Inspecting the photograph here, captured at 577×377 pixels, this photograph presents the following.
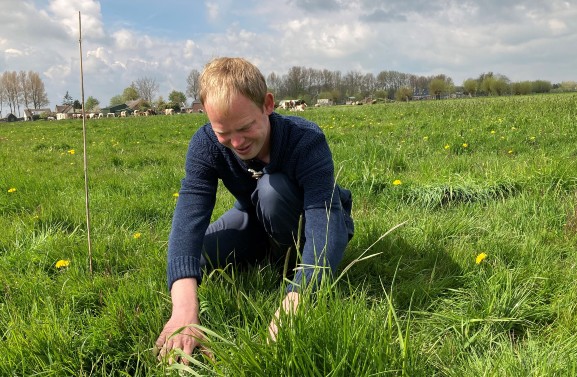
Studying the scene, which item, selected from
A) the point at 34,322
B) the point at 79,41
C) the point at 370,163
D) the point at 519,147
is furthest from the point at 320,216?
the point at 519,147

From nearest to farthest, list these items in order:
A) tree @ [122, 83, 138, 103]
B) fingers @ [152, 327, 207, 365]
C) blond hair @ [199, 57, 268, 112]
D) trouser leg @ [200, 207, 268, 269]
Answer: fingers @ [152, 327, 207, 365] < blond hair @ [199, 57, 268, 112] < trouser leg @ [200, 207, 268, 269] < tree @ [122, 83, 138, 103]

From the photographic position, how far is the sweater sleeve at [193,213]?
1.85 metres

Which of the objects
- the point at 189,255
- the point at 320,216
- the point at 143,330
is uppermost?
the point at 320,216

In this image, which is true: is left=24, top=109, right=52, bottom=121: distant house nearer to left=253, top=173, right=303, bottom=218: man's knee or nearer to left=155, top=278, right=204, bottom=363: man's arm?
left=253, top=173, right=303, bottom=218: man's knee

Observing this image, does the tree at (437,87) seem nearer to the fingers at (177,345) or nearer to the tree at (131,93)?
the tree at (131,93)

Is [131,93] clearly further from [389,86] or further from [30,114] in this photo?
[389,86]

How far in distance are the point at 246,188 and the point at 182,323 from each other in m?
0.89

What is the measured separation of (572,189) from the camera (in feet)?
11.3

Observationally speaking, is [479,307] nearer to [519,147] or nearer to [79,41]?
[79,41]

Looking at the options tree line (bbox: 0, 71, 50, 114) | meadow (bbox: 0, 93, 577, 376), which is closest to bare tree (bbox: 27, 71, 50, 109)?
tree line (bbox: 0, 71, 50, 114)

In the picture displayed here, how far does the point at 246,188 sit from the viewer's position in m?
2.33

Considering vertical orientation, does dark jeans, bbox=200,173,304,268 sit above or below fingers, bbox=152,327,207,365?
above

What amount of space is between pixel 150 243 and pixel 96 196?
1.76m

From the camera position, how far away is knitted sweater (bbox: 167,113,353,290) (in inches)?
72.5
